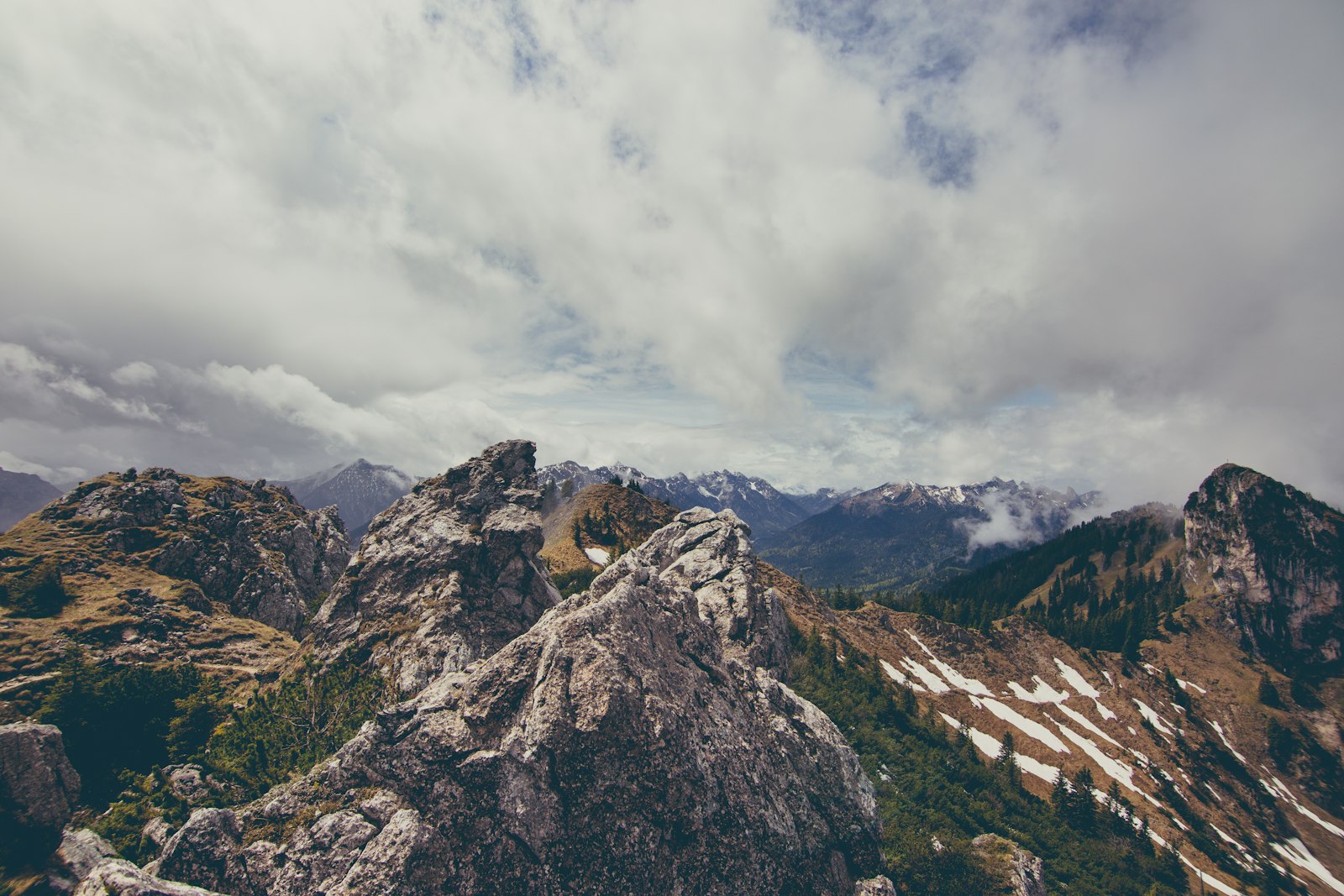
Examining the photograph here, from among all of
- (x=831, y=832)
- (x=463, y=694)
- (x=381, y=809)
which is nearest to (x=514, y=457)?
(x=463, y=694)

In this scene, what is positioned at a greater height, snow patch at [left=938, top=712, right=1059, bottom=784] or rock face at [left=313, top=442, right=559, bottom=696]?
rock face at [left=313, top=442, right=559, bottom=696]

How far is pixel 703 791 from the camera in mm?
38938

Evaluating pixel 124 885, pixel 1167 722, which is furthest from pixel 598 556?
pixel 1167 722

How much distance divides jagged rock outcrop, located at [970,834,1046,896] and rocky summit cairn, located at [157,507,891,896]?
27861mm

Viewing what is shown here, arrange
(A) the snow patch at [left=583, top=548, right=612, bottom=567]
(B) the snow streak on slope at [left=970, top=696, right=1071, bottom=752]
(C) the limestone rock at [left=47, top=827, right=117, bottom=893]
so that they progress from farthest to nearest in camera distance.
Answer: (A) the snow patch at [left=583, top=548, right=612, bottom=567]
(B) the snow streak on slope at [left=970, top=696, right=1071, bottom=752]
(C) the limestone rock at [left=47, top=827, right=117, bottom=893]

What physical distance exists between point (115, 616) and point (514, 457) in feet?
222

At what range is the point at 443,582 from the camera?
7838 centimetres

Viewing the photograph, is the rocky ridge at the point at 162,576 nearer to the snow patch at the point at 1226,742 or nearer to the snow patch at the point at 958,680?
the snow patch at the point at 958,680

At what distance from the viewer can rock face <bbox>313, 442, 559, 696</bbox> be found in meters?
70.6

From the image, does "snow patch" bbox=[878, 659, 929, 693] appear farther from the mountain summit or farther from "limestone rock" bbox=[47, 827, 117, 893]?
"limestone rock" bbox=[47, 827, 117, 893]

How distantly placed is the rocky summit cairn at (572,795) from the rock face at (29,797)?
14.1 metres

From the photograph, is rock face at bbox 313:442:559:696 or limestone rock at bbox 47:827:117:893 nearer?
limestone rock at bbox 47:827:117:893

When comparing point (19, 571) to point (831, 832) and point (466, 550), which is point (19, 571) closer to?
point (466, 550)

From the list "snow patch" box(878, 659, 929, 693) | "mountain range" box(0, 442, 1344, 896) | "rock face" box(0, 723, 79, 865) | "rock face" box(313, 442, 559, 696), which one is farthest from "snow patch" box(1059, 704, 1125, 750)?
"rock face" box(0, 723, 79, 865)
